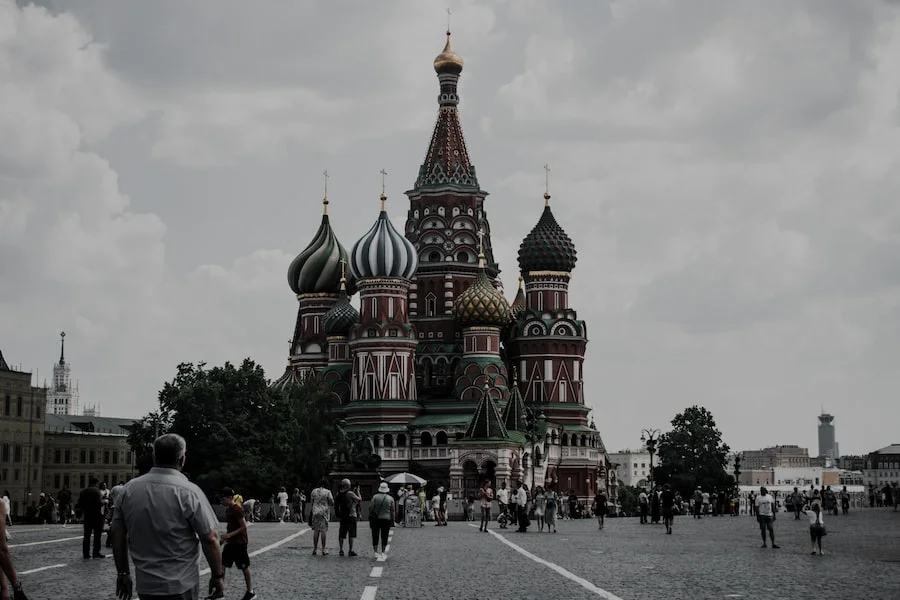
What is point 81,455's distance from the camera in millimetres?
126250

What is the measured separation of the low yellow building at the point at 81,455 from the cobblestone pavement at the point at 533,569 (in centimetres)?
8788

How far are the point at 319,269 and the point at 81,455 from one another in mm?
36368

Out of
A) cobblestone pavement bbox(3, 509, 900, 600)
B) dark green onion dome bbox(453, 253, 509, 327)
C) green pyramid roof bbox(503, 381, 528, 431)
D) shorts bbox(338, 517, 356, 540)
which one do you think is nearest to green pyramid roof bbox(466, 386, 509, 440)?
green pyramid roof bbox(503, 381, 528, 431)

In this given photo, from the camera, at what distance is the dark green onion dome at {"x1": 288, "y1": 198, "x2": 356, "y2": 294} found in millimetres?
103250

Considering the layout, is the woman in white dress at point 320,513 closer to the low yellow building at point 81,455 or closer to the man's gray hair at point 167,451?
the man's gray hair at point 167,451

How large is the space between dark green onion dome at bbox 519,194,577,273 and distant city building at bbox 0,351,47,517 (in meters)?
39.1

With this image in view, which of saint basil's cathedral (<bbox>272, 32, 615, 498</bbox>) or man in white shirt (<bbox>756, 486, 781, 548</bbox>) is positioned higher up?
saint basil's cathedral (<bbox>272, 32, 615, 498</bbox>)

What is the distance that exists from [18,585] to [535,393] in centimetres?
8541

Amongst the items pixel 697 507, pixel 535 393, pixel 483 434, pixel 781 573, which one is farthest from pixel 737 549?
pixel 535 393

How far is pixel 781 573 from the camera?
23.5m

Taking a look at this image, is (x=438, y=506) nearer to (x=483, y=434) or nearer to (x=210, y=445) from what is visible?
(x=210, y=445)

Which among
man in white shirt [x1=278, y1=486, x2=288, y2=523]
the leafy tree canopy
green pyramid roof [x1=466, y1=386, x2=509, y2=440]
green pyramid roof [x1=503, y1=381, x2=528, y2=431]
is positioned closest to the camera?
man in white shirt [x1=278, y1=486, x2=288, y2=523]

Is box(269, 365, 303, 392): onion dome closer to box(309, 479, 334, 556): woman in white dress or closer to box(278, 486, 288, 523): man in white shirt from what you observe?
box(278, 486, 288, 523): man in white shirt

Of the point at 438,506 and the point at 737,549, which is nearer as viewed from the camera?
the point at 737,549
